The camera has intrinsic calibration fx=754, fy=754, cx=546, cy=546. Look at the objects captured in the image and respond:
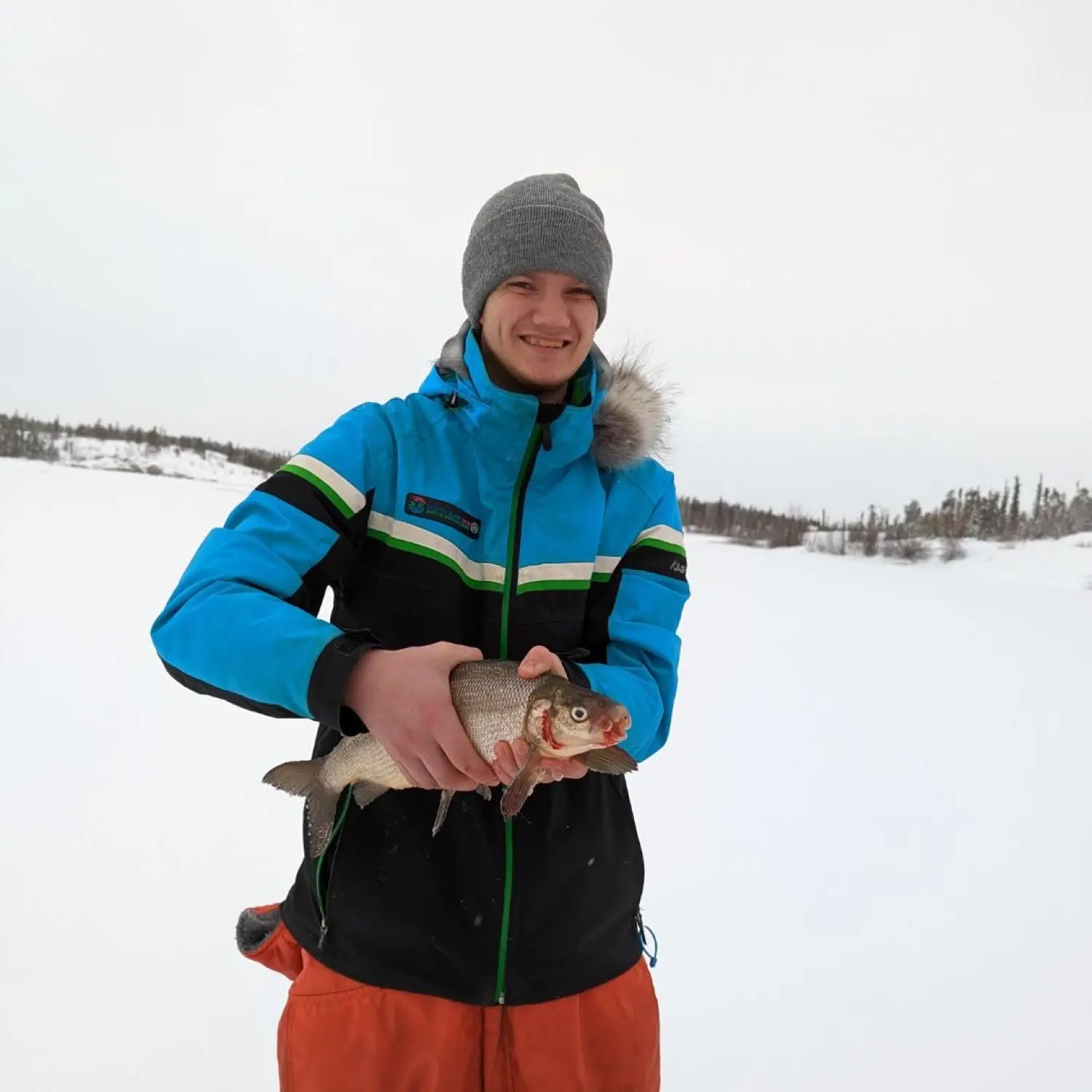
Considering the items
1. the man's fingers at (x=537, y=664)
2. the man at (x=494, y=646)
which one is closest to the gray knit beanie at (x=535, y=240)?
the man at (x=494, y=646)

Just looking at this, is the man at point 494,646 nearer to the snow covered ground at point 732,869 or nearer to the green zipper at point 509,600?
the green zipper at point 509,600

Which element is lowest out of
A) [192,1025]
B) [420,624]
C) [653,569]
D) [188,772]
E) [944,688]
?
[192,1025]

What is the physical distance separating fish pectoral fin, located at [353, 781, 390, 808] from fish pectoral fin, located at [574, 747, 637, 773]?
469 millimetres

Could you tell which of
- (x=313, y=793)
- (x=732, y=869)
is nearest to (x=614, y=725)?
(x=313, y=793)

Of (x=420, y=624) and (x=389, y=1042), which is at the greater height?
(x=420, y=624)

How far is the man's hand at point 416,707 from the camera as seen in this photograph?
121cm

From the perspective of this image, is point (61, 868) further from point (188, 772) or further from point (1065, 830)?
point (1065, 830)

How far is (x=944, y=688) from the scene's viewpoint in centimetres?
702

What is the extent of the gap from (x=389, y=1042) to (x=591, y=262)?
1.92 m

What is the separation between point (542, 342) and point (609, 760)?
100 cm

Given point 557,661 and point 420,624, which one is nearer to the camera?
point 557,661

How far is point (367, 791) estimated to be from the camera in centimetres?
162

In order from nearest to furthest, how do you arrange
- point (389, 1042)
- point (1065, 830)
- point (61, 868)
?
point (389, 1042)
point (61, 868)
point (1065, 830)

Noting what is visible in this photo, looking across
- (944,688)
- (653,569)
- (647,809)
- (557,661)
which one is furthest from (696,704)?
(557,661)
